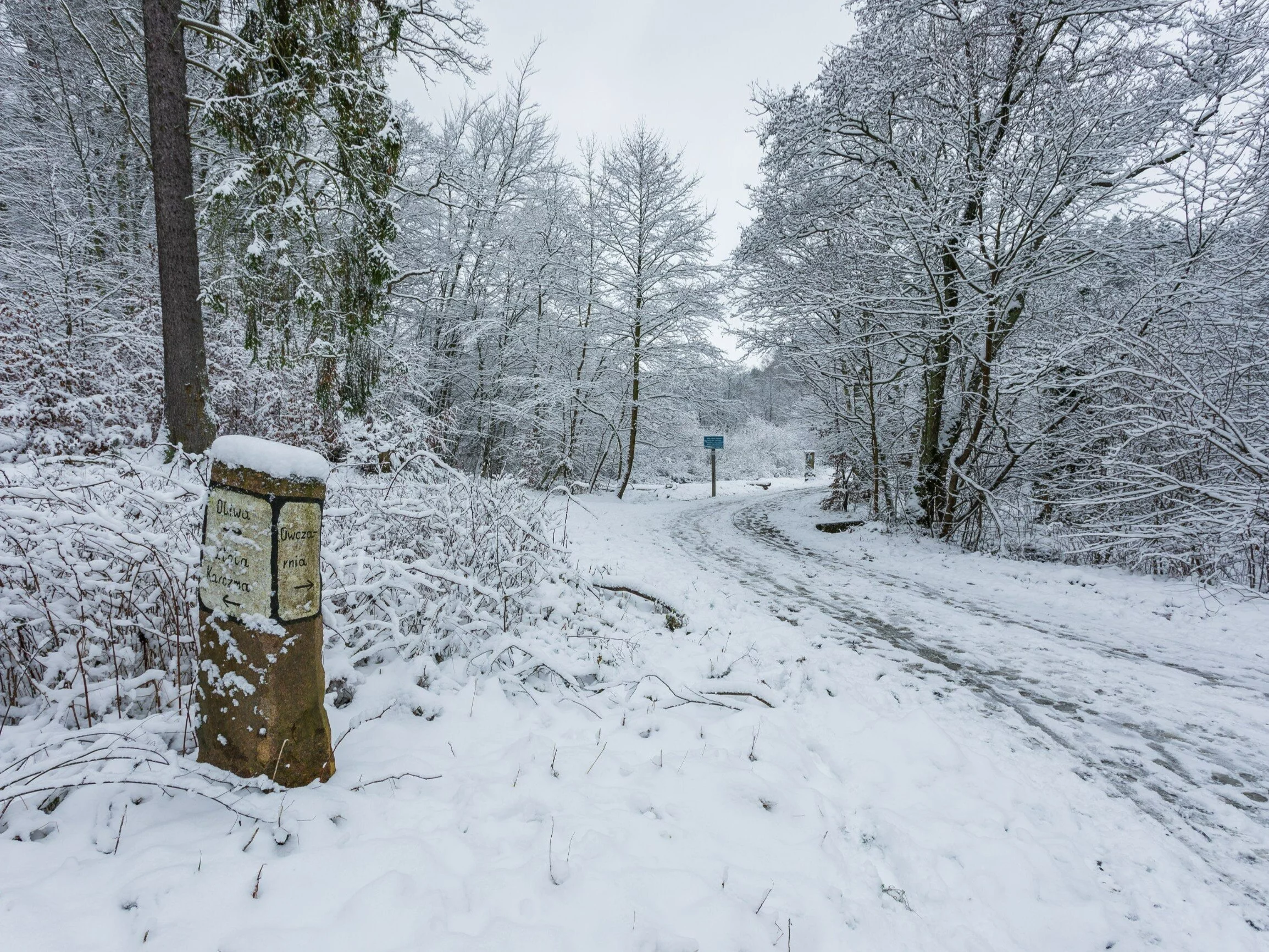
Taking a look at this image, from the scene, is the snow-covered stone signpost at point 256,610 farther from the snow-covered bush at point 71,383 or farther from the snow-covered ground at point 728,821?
the snow-covered bush at point 71,383

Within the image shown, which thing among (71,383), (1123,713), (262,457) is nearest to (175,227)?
(71,383)

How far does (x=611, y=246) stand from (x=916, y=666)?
14.2 m

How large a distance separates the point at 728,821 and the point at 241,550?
2.10m

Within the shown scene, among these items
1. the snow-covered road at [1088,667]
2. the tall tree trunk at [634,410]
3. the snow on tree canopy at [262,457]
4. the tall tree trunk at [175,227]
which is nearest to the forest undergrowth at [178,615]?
the snow on tree canopy at [262,457]

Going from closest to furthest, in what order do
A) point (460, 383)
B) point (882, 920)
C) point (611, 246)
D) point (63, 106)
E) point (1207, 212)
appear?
point (882, 920), point (1207, 212), point (63, 106), point (611, 246), point (460, 383)

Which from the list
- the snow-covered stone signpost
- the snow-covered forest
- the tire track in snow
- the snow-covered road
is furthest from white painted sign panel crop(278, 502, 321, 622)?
the tire track in snow

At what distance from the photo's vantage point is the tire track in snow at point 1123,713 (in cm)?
210

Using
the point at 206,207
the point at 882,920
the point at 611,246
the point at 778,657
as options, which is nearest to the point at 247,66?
the point at 206,207

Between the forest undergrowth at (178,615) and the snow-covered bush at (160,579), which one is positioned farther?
the snow-covered bush at (160,579)

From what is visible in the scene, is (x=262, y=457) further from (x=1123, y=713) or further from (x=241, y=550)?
(x=1123, y=713)

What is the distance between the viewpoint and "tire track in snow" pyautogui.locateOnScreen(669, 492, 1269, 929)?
2.10 m

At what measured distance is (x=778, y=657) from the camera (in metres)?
3.70

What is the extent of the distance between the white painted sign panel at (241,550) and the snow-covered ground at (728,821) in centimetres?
68

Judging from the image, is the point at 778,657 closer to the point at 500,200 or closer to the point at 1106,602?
the point at 1106,602
